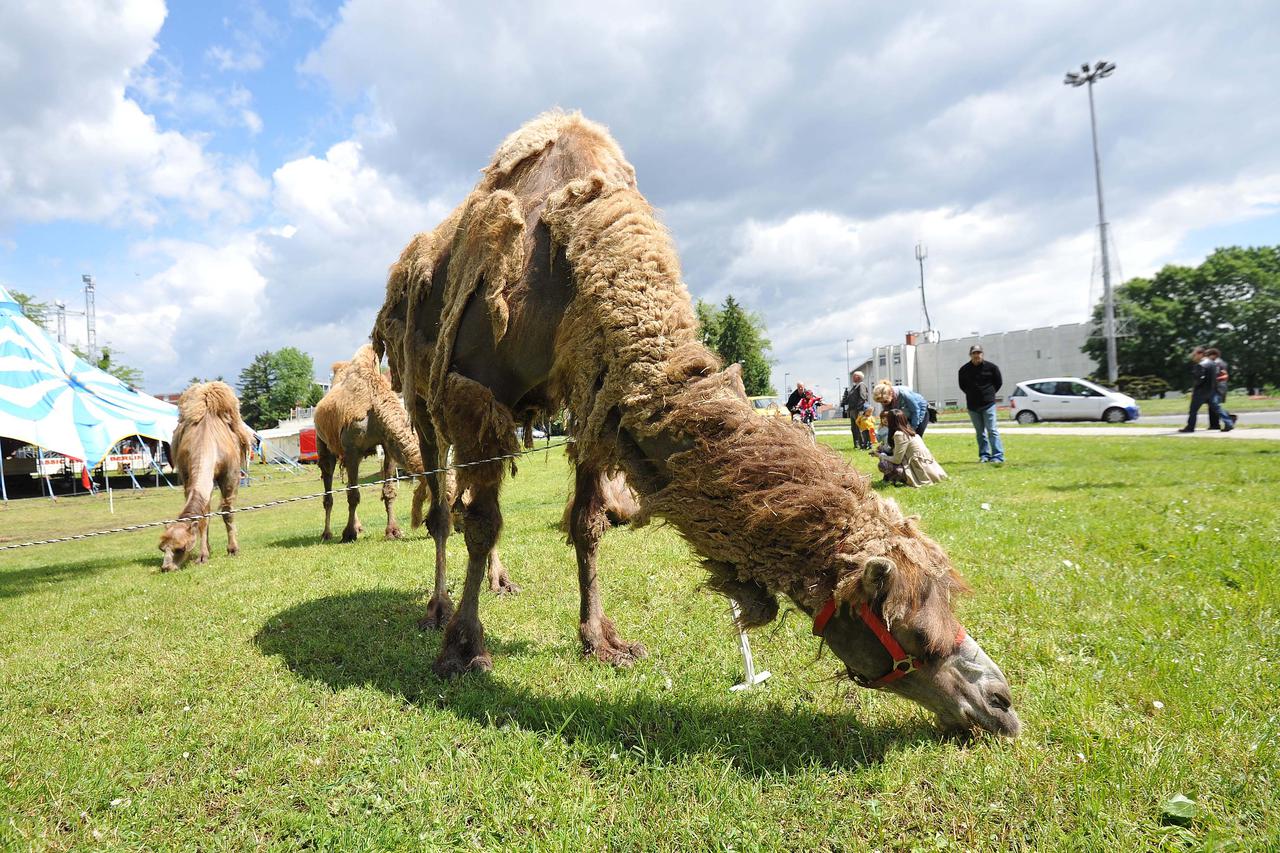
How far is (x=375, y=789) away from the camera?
8.58 ft

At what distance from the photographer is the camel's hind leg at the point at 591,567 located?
397 centimetres

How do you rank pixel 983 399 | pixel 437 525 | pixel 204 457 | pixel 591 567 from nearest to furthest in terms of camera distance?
1. pixel 591 567
2. pixel 437 525
3. pixel 204 457
4. pixel 983 399

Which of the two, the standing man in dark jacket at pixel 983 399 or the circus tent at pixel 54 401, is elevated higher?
the circus tent at pixel 54 401

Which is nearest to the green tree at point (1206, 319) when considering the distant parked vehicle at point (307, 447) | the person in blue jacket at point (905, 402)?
the person in blue jacket at point (905, 402)

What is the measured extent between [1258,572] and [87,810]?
683 centimetres

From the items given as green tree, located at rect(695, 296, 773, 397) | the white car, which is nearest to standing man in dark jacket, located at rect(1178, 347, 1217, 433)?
the white car

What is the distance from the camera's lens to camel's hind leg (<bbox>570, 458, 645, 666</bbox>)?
397 centimetres

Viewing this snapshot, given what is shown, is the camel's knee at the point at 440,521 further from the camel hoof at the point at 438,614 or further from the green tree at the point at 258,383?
the green tree at the point at 258,383

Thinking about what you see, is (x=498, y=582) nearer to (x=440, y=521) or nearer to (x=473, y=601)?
(x=440, y=521)

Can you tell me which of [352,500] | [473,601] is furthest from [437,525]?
[352,500]

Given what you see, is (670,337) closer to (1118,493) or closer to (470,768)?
(470,768)

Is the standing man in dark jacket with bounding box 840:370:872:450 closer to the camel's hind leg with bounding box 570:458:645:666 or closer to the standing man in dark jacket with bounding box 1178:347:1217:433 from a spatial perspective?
the standing man in dark jacket with bounding box 1178:347:1217:433

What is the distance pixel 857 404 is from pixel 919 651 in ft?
51.9

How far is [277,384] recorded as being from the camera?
10625 cm
